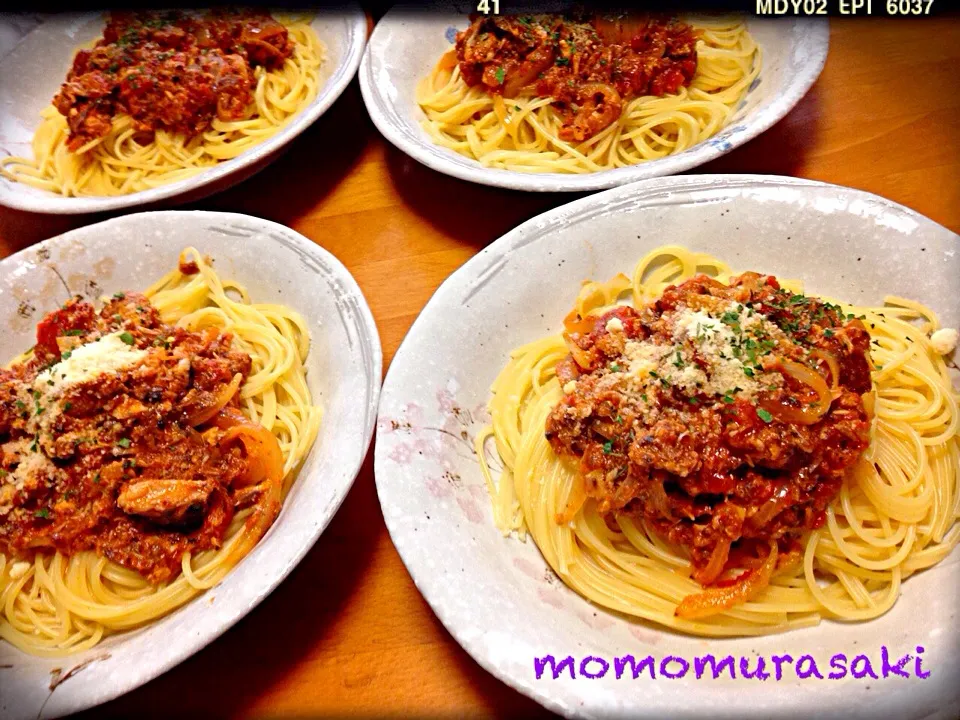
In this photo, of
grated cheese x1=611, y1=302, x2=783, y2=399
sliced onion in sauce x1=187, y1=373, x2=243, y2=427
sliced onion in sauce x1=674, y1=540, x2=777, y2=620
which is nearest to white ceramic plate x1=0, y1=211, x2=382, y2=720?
sliced onion in sauce x1=187, y1=373, x2=243, y2=427

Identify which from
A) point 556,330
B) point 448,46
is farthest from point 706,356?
point 448,46

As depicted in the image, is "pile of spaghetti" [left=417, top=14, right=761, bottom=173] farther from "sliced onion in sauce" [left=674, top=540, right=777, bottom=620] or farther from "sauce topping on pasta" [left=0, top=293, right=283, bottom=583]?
"sliced onion in sauce" [left=674, top=540, right=777, bottom=620]

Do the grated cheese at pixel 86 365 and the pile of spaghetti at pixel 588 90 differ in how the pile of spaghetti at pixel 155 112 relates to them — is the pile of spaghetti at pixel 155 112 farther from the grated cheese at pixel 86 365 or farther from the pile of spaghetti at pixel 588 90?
the grated cheese at pixel 86 365

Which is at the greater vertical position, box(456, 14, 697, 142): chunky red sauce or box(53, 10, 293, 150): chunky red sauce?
box(456, 14, 697, 142): chunky red sauce

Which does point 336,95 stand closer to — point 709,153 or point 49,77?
point 709,153

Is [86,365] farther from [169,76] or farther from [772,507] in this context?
[772,507]

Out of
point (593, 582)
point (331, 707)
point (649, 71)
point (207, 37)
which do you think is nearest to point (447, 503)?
point (593, 582)
